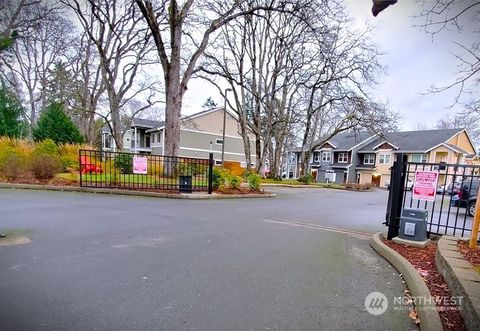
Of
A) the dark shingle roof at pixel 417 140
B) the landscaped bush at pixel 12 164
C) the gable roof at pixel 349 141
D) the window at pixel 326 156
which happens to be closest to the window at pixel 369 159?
the dark shingle roof at pixel 417 140

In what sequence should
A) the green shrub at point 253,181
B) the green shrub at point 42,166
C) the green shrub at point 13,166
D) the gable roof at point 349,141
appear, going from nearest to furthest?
the green shrub at point 13,166, the green shrub at point 42,166, the green shrub at point 253,181, the gable roof at point 349,141

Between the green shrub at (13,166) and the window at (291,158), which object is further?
the window at (291,158)

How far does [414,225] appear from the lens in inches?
201

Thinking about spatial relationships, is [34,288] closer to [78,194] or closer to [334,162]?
[78,194]

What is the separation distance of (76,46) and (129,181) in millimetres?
18361

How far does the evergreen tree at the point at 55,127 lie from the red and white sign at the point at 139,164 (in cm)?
1895

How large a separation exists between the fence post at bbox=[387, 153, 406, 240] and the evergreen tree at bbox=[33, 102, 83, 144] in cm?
2734

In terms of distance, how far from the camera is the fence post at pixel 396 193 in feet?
17.4

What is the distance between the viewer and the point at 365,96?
71.9 ft

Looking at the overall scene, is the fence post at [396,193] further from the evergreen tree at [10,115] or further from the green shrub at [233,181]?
the evergreen tree at [10,115]

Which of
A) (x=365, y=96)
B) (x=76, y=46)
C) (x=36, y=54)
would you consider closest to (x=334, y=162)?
(x=365, y=96)

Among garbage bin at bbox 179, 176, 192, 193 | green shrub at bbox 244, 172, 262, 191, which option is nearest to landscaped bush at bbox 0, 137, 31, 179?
garbage bin at bbox 179, 176, 192, 193

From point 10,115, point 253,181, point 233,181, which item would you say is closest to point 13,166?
point 233,181

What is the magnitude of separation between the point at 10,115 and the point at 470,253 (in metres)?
36.0
